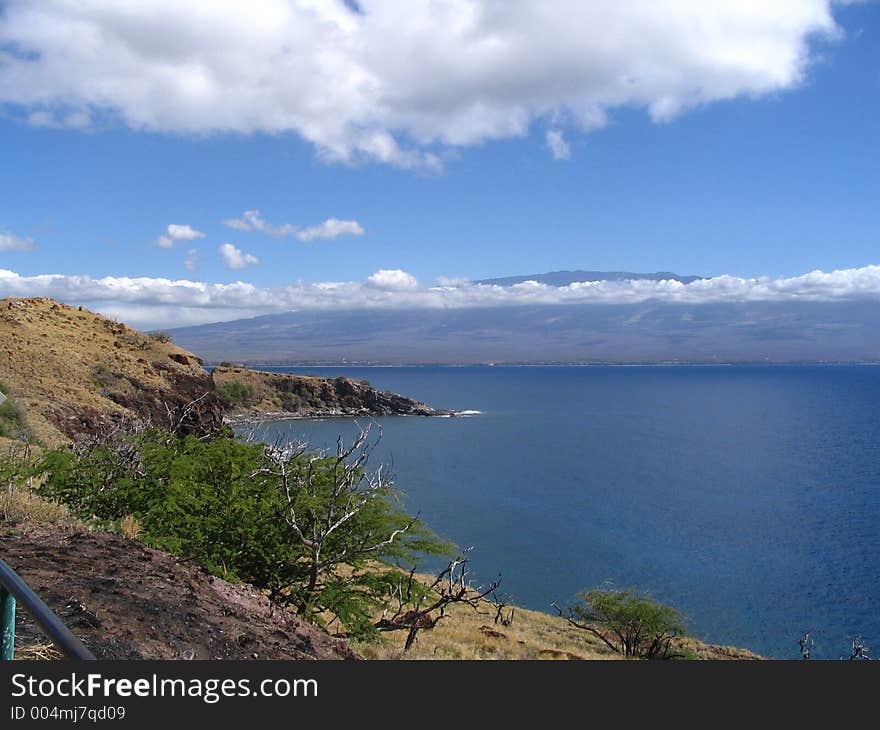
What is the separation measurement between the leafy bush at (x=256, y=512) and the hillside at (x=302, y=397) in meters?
86.8

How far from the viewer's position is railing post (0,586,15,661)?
3.71 meters

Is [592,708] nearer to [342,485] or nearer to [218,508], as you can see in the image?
[342,485]

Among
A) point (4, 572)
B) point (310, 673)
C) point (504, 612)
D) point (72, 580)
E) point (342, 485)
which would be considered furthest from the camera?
point (504, 612)

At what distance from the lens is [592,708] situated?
4.73m

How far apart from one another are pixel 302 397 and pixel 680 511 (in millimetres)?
73777

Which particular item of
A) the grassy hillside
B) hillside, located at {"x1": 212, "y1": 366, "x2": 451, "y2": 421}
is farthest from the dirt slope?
the grassy hillside

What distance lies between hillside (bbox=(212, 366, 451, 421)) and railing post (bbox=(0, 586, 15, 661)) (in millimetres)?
98602

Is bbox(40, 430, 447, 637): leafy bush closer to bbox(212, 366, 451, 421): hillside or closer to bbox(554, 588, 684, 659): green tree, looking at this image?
bbox(554, 588, 684, 659): green tree

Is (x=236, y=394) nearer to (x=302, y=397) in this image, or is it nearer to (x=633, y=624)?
(x=302, y=397)

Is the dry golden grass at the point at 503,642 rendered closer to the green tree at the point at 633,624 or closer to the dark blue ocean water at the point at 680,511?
the green tree at the point at 633,624

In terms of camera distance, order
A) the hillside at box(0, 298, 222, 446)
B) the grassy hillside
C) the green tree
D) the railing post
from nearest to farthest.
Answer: the railing post → the green tree → the hillside at box(0, 298, 222, 446) → the grassy hillside

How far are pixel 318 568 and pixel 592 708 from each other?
8.46 metres

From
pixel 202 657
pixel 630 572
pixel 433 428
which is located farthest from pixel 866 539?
pixel 433 428

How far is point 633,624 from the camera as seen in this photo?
80.1 ft
